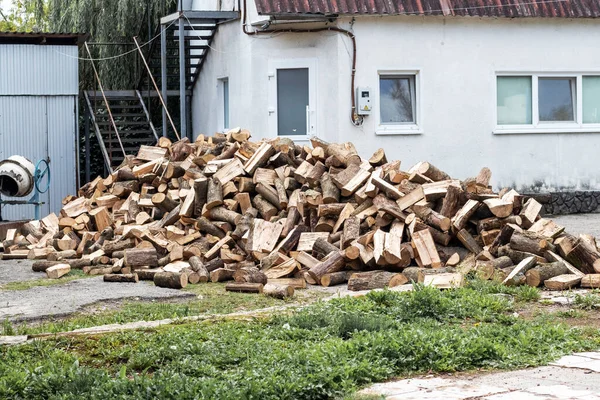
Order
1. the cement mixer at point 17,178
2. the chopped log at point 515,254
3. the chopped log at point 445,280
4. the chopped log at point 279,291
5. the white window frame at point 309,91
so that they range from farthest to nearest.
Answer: the white window frame at point 309,91
the cement mixer at point 17,178
the chopped log at point 515,254
the chopped log at point 279,291
the chopped log at point 445,280

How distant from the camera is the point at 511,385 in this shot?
6.55 meters

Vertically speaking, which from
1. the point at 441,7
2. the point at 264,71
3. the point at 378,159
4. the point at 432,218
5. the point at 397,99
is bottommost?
the point at 432,218

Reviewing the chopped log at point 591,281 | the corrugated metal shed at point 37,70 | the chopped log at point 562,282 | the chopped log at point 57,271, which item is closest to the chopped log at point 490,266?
the chopped log at point 562,282

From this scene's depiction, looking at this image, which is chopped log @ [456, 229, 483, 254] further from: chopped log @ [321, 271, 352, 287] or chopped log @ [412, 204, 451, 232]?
chopped log @ [321, 271, 352, 287]

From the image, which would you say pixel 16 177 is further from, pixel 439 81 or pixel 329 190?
pixel 439 81

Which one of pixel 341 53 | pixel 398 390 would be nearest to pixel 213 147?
pixel 341 53

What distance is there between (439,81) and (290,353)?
47.2ft

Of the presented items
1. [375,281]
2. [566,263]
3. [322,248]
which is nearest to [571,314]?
[566,263]

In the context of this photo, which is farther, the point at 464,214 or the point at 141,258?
the point at 141,258

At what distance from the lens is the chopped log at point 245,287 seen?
11680 mm

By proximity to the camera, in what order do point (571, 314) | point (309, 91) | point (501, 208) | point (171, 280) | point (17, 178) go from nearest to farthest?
point (571, 314)
point (171, 280)
point (501, 208)
point (17, 178)
point (309, 91)

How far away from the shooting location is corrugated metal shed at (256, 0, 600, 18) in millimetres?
19516

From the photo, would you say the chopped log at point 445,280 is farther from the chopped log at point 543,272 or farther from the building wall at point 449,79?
the building wall at point 449,79

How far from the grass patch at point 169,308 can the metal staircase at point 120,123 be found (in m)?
12.2
